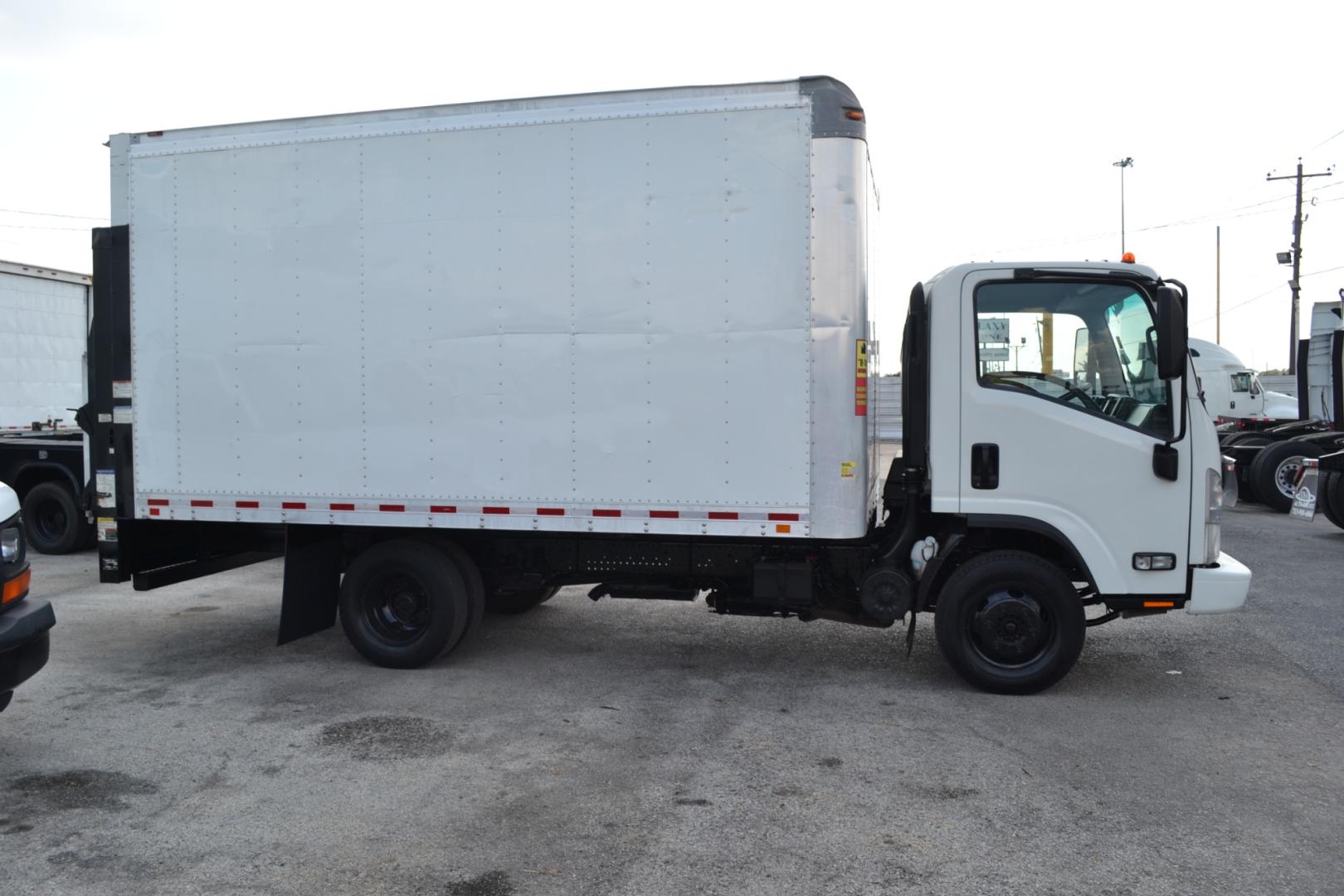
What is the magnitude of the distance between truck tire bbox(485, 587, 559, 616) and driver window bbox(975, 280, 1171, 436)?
398 centimetres

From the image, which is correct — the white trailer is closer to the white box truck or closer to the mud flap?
the white box truck

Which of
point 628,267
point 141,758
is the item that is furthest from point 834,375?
point 141,758

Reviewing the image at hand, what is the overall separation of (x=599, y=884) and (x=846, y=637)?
161 inches

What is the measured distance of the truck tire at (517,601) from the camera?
798 cm

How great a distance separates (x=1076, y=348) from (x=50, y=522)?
11.8m

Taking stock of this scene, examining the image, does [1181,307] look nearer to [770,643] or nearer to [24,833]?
[770,643]

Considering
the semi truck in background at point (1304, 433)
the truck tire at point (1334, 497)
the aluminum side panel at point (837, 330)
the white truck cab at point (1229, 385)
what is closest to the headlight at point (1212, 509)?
the aluminum side panel at point (837, 330)

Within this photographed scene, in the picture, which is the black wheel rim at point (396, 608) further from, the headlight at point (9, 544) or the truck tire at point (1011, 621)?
the truck tire at point (1011, 621)

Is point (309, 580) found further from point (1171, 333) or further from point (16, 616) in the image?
point (1171, 333)

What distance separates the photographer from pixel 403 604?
263 inches

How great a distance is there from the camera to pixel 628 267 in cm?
595

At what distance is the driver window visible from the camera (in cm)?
572

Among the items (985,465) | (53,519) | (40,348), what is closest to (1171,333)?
(985,465)

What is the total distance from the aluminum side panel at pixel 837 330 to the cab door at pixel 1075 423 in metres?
0.68
